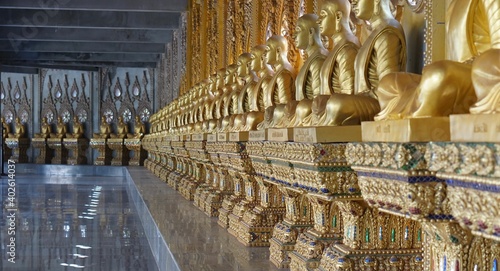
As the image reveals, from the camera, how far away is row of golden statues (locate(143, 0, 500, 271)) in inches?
79.7

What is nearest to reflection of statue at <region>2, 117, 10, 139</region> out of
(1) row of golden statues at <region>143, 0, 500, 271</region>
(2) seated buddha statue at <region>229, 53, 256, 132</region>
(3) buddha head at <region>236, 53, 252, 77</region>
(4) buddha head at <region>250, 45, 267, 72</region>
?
(2) seated buddha statue at <region>229, 53, 256, 132</region>

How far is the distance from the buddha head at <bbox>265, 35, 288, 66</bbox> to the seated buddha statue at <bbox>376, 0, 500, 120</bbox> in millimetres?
2924

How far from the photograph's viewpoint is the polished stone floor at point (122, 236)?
5.18 meters

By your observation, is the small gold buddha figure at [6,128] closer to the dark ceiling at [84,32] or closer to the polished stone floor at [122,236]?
the dark ceiling at [84,32]

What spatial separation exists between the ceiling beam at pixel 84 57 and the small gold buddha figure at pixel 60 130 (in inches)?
114

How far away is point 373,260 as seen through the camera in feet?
11.1

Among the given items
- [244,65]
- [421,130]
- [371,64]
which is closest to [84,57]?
[244,65]

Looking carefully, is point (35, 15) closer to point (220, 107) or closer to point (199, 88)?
point (199, 88)

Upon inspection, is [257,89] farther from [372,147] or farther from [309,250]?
[372,147]

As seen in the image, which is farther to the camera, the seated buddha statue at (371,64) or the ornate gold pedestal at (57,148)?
the ornate gold pedestal at (57,148)

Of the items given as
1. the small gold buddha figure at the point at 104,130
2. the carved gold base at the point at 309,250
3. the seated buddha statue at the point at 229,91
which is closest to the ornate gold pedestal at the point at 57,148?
the small gold buddha figure at the point at 104,130

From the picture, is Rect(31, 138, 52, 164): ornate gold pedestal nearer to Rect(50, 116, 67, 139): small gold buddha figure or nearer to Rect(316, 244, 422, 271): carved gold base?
Rect(50, 116, 67, 139): small gold buddha figure

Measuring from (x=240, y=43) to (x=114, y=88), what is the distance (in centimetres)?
1657

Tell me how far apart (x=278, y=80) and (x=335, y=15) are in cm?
138
